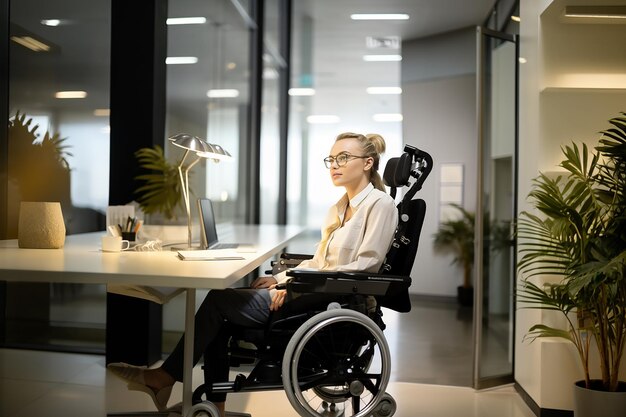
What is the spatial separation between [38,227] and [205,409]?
1147 millimetres

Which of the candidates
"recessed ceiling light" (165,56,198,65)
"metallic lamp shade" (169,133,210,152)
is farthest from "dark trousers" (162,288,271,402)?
"recessed ceiling light" (165,56,198,65)

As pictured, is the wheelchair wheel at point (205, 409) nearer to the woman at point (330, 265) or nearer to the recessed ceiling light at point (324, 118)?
the woman at point (330, 265)

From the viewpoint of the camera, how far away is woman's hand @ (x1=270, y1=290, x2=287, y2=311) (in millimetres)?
2725

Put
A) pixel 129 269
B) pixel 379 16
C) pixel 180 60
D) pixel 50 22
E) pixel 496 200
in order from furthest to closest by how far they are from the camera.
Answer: pixel 379 16 → pixel 180 60 → pixel 496 200 → pixel 50 22 → pixel 129 269

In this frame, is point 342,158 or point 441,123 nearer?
point 342,158

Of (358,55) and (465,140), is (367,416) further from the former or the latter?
(358,55)

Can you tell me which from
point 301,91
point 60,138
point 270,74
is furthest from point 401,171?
point 301,91

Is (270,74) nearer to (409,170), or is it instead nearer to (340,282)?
(409,170)

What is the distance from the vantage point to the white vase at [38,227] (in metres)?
3.06

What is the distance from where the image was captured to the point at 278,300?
2732mm

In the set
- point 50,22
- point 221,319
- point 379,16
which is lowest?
point 221,319

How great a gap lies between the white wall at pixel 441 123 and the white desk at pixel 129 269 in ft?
15.0

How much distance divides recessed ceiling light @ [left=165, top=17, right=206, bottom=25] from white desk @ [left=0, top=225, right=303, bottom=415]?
1.83 meters

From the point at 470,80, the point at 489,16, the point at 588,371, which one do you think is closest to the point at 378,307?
the point at 588,371
